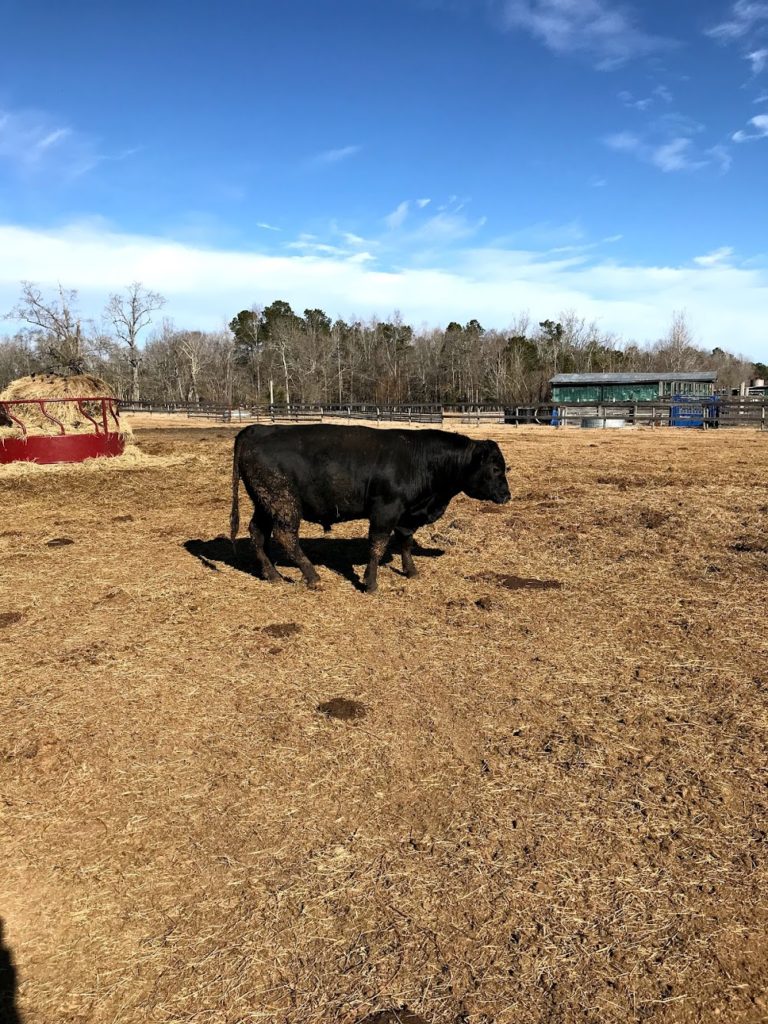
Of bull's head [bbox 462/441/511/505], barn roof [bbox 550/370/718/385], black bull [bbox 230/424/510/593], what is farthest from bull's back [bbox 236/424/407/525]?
barn roof [bbox 550/370/718/385]

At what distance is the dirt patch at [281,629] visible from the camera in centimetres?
551

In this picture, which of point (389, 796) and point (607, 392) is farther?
point (607, 392)

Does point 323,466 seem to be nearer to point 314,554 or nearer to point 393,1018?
point 314,554

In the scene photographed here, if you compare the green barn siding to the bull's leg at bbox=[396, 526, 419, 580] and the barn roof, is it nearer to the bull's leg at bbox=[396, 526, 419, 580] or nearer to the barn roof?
the barn roof

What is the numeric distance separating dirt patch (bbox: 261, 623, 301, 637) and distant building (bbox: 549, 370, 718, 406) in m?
54.2

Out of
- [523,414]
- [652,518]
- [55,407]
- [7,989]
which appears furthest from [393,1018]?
[523,414]

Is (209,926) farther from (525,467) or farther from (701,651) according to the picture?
(525,467)

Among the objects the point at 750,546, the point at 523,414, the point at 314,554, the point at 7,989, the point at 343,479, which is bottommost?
the point at 7,989

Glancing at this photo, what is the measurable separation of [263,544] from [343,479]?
3.94 ft

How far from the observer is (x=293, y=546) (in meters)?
6.74

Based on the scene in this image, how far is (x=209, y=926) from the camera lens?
256cm

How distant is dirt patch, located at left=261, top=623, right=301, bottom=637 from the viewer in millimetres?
5512

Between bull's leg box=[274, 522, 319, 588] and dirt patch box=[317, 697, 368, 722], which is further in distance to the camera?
bull's leg box=[274, 522, 319, 588]

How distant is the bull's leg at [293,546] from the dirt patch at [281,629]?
107cm
